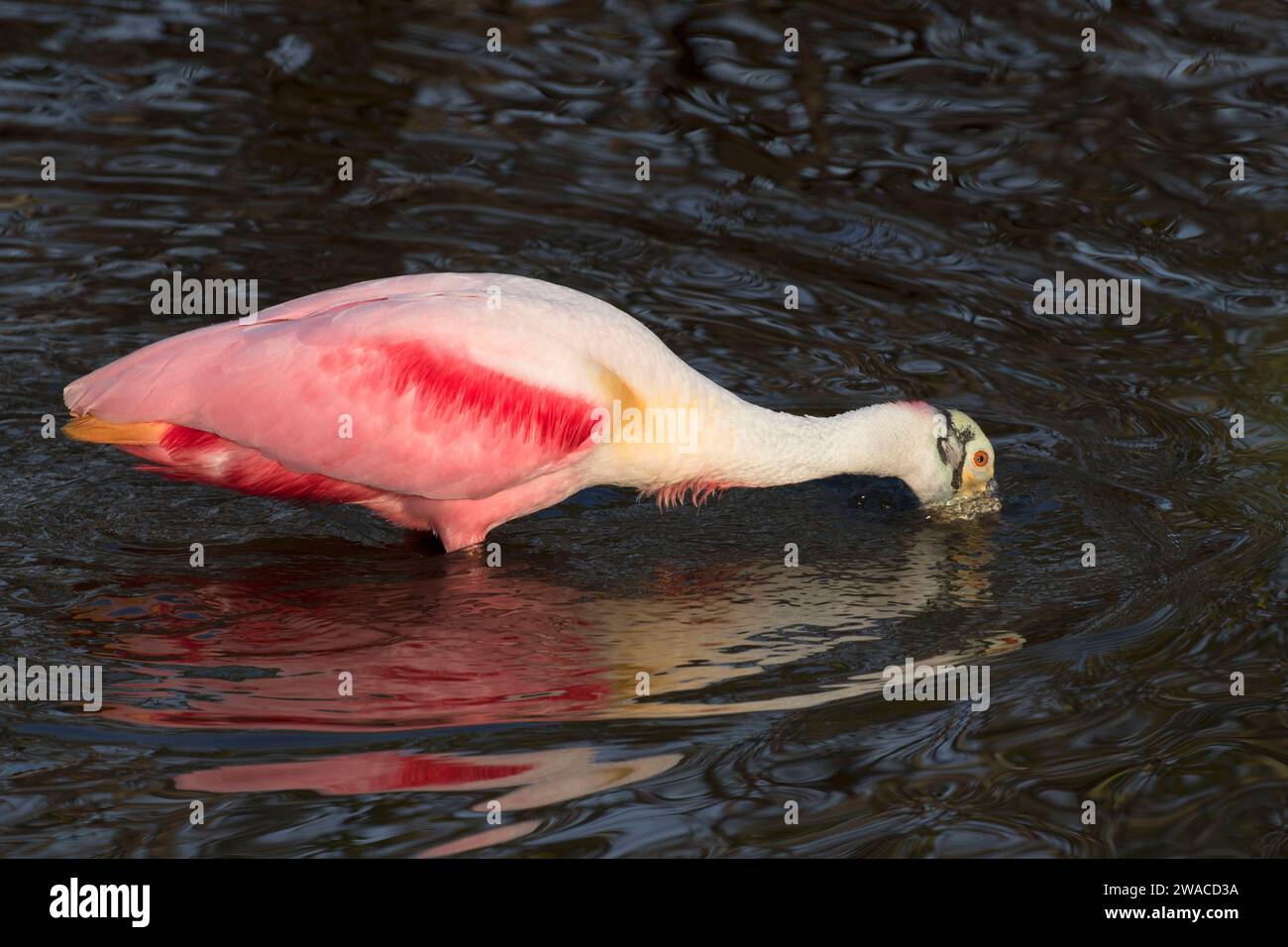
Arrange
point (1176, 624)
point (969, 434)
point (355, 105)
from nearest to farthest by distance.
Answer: point (1176, 624), point (969, 434), point (355, 105)

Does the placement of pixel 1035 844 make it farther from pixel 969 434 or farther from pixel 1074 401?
pixel 1074 401

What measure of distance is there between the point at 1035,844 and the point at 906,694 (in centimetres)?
86

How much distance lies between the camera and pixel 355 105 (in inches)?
440

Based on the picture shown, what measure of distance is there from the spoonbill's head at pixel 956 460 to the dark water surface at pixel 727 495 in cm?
16

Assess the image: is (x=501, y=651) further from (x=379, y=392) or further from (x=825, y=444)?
(x=825, y=444)

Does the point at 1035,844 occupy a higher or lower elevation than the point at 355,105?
lower

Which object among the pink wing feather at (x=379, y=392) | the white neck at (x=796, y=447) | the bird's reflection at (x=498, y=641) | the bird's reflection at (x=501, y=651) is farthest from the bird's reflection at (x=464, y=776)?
the white neck at (x=796, y=447)

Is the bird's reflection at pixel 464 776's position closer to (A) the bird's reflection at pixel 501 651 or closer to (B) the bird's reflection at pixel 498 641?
(A) the bird's reflection at pixel 501 651

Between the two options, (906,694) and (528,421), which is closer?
(906,694)

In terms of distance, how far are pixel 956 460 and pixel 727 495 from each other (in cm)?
95

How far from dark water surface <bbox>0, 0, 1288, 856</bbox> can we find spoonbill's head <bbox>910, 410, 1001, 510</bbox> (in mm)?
162

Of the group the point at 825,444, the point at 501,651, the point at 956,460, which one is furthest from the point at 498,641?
the point at 956,460

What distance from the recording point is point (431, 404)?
706 cm

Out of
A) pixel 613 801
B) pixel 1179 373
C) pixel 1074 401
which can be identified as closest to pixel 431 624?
pixel 613 801
